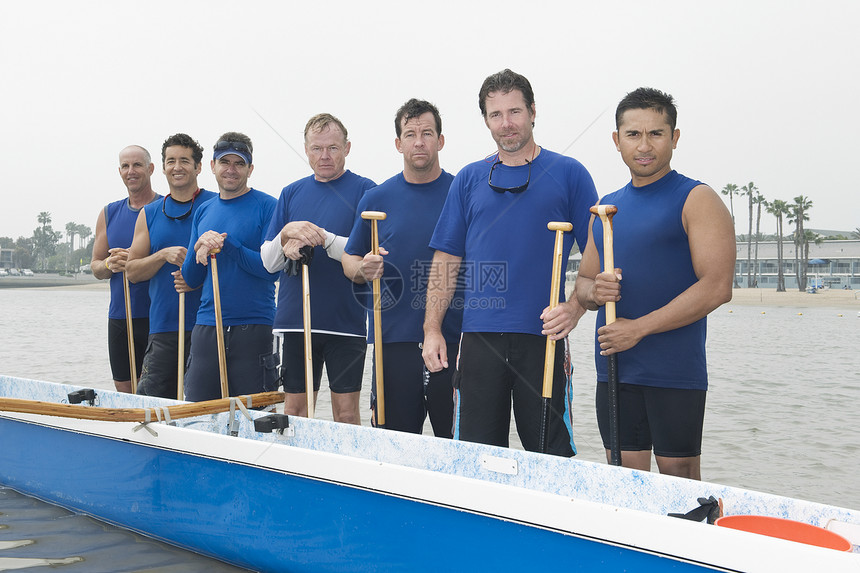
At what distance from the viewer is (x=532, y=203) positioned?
312cm

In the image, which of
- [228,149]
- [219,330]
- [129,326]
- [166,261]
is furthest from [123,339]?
[228,149]

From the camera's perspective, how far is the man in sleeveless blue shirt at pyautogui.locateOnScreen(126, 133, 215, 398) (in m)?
4.98

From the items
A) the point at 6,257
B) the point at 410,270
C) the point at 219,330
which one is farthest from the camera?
the point at 6,257

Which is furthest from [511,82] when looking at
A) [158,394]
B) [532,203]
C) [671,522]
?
Answer: [158,394]

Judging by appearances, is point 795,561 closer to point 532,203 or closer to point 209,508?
point 532,203

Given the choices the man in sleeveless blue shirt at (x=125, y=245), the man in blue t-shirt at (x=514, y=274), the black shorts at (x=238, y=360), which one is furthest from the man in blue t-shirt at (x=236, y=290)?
the man in blue t-shirt at (x=514, y=274)

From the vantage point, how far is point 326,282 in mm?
4113

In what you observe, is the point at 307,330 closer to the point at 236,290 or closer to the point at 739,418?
the point at 236,290

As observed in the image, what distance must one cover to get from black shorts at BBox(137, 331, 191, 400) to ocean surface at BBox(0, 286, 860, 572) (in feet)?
3.34

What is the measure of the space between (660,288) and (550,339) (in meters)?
0.49

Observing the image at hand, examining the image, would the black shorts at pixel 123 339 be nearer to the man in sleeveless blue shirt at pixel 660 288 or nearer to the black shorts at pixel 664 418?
the man in sleeveless blue shirt at pixel 660 288

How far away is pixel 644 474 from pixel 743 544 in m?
0.73

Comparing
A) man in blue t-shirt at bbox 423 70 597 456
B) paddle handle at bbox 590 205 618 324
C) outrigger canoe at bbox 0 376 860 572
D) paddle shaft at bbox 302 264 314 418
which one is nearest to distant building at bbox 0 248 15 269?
outrigger canoe at bbox 0 376 860 572

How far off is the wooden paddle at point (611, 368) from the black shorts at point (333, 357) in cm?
166
